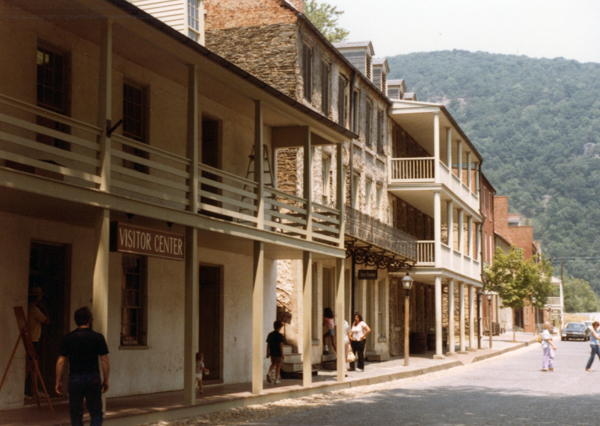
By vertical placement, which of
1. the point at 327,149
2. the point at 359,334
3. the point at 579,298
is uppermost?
the point at 327,149

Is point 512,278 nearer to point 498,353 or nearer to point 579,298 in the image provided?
point 498,353

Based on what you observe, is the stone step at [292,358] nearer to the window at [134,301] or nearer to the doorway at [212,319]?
the doorway at [212,319]

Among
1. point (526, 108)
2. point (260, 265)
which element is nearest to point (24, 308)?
point (260, 265)

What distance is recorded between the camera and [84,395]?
8492 millimetres

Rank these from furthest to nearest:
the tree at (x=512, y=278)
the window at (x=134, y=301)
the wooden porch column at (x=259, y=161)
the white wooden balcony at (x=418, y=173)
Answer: the tree at (x=512, y=278), the white wooden balcony at (x=418, y=173), the wooden porch column at (x=259, y=161), the window at (x=134, y=301)

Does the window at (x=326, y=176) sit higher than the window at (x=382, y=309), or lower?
higher

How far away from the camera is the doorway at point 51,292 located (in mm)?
13039

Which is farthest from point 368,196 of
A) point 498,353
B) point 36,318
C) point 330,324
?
point 36,318

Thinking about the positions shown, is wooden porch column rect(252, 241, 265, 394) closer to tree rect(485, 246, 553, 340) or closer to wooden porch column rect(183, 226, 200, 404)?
wooden porch column rect(183, 226, 200, 404)

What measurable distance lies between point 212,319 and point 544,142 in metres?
155

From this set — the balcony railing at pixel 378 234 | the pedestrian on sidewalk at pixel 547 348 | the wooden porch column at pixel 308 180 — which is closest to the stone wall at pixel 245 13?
the balcony railing at pixel 378 234

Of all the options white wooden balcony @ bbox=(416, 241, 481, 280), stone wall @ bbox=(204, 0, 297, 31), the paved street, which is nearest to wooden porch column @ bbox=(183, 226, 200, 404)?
the paved street

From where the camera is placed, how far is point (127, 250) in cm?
1188

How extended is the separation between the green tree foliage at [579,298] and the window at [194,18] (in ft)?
434
